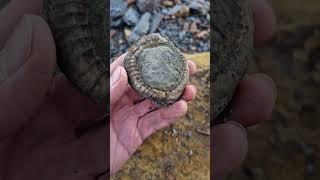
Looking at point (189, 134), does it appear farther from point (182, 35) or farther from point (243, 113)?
point (182, 35)

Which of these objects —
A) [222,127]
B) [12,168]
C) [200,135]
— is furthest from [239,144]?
[12,168]

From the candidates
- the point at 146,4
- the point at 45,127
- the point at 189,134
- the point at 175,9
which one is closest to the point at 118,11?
the point at 146,4

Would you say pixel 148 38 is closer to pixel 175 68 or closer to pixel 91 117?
pixel 175 68

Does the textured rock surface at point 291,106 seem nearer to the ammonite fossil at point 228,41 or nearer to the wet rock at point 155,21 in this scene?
the wet rock at point 155,21

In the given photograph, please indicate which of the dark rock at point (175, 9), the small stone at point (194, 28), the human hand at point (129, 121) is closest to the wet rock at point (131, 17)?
the dark rock at point (175, 9)

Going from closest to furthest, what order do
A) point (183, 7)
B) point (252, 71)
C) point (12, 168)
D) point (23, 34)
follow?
1. point (23, 34)
2. point (12, 168)
3. point (183, 7)
4. point (252, 71)

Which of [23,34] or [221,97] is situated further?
[221,97]
